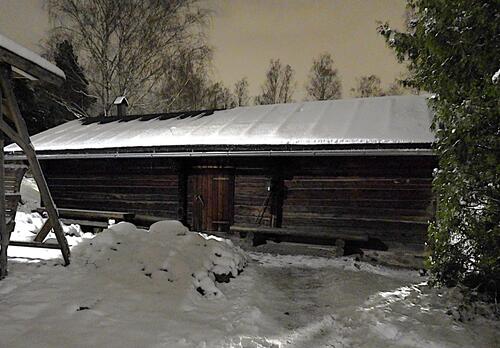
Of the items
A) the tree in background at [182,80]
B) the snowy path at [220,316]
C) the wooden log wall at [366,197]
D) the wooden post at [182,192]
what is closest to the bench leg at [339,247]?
the wooden log wall at [366,197]

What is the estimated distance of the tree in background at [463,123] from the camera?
3250 millimetres

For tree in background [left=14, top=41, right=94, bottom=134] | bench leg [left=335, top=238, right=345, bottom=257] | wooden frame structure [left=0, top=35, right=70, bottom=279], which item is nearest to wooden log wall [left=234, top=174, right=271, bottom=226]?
bench leg [left=335, top=238, right=345, bottom=257]

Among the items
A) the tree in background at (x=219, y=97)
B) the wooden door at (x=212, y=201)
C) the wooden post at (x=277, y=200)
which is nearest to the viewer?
the wooden post at (x=277, y=200)

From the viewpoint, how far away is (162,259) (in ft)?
16.2

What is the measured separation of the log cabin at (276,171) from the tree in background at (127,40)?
790 centimetres

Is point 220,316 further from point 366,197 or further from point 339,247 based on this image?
point 366,197

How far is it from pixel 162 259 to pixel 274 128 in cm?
488

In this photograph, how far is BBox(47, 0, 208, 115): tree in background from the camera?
16.3 metres

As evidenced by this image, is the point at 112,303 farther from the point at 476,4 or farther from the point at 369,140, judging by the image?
the point at 369,140

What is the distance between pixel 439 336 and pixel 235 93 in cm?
2958

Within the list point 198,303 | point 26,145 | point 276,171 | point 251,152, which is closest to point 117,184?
point 251,152

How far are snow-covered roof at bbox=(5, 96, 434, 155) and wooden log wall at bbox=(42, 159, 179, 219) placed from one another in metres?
0.69

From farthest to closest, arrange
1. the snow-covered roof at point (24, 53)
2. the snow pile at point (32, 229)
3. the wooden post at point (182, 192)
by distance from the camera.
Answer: the wooden post at point (182, 192), the snow pile at point (32, 229), the snow-covered roof at point (24, 53)

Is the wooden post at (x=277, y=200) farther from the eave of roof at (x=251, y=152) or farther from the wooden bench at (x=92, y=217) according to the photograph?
the wooden bench at (x=92, y=217)
